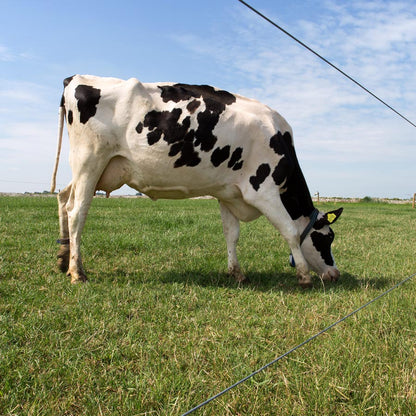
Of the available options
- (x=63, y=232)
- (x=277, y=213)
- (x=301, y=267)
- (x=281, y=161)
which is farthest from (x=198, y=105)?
(x=63, y=232)

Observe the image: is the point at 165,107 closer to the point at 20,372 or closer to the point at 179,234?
the point at 20,372

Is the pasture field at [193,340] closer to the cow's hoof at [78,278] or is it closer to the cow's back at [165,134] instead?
the cow's hoof at [78,278]

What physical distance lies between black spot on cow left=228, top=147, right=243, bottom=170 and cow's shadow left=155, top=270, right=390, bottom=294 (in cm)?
154

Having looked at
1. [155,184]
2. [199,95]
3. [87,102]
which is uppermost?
[199,95]

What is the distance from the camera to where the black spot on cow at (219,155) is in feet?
16.7

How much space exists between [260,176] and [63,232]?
113 inches

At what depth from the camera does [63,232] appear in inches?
225

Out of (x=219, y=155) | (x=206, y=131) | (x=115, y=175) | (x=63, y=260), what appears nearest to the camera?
(x=206, y=131)

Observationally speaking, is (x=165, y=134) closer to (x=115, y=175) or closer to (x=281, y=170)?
(x=115, y=175)

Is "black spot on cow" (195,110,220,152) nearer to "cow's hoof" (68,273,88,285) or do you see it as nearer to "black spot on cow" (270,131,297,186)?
"black spot on cow" (270,131,297,186)

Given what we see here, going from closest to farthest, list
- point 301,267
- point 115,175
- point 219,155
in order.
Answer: point 219,155, point 115,175, point 301,267

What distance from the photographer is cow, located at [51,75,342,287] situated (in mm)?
4938

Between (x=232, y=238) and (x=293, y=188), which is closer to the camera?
(x=293, y=188)

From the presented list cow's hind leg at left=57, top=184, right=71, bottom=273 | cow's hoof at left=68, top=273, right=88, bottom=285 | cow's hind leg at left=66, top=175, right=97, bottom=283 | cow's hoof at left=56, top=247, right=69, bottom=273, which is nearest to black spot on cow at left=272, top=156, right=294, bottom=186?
cow's hind leg at left=66, top=175, right=97, bottom=283
